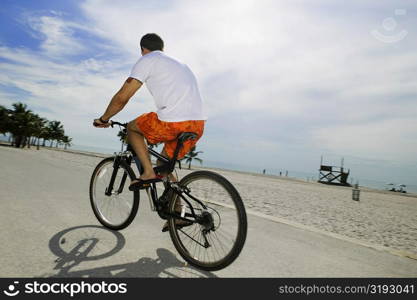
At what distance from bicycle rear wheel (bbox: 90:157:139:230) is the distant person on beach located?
1.83 feet

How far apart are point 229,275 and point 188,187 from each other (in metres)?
0.98

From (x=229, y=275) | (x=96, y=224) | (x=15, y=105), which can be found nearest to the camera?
(x=229, y=275)

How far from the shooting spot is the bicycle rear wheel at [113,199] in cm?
370

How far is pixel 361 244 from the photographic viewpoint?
14.6ft

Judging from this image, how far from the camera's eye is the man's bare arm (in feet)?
10.0

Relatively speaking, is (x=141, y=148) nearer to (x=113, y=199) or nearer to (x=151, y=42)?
(x=113, y=199)

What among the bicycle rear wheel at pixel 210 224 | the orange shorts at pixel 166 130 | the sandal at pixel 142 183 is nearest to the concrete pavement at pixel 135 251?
the bicycle rear wheel at pixel 210 224

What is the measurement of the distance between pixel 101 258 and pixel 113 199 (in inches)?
52.5

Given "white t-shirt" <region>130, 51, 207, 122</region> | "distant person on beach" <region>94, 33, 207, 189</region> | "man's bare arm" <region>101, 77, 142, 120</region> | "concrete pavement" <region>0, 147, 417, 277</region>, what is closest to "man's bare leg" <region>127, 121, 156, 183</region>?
"distant person on beach" <region>94, 33, 207, 189</region>

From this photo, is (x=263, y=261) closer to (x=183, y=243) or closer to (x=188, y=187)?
(x=183, y=243)

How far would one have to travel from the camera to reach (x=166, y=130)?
3.17 metres

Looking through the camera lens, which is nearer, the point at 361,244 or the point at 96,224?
the point at 96,224

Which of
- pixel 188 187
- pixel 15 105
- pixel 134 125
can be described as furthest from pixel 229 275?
pixel 15 105

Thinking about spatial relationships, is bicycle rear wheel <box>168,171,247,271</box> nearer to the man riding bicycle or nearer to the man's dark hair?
the man riding bicycle
